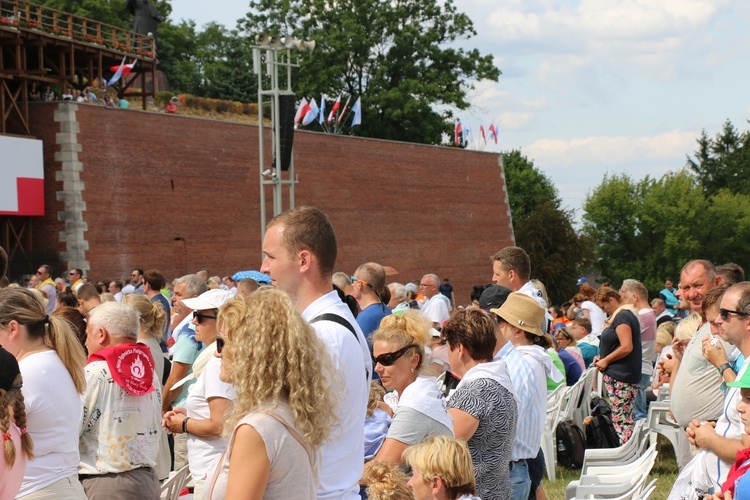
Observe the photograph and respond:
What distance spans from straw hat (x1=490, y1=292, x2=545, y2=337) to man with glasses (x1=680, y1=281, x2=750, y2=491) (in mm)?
1256

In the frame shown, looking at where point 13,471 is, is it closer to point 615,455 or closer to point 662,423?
point 615,455

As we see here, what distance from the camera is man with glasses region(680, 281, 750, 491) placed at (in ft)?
16.3

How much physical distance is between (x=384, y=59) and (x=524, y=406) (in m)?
54.0

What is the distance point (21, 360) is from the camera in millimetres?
4887

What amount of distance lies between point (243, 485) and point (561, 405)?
791cm

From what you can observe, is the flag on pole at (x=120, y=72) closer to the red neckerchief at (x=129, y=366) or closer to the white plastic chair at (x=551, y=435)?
the white plastic chair at (x=551, y=435)

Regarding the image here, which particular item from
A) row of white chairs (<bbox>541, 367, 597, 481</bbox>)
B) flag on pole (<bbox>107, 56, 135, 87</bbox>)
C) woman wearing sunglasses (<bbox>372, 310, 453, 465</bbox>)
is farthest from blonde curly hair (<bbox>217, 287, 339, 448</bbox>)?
flag on pole (<bbox>107, 56, 135, 87</bbox>)

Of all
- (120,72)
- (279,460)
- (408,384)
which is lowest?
(408,384)

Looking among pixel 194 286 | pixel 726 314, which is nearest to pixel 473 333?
pixel 726 314

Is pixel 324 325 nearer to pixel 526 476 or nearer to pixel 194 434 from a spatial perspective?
pixel 194 434

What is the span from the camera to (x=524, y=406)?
6039 millimetres

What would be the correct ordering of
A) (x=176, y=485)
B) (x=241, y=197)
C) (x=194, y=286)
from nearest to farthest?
(x=176, y=485), (x=194, y=286), (x=241, y=197)

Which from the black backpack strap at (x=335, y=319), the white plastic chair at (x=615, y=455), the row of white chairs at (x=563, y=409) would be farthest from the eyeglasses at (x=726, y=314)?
the row of white chairs at (x=563, y=409)

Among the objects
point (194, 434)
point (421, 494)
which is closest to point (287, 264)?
point (421, 494)
